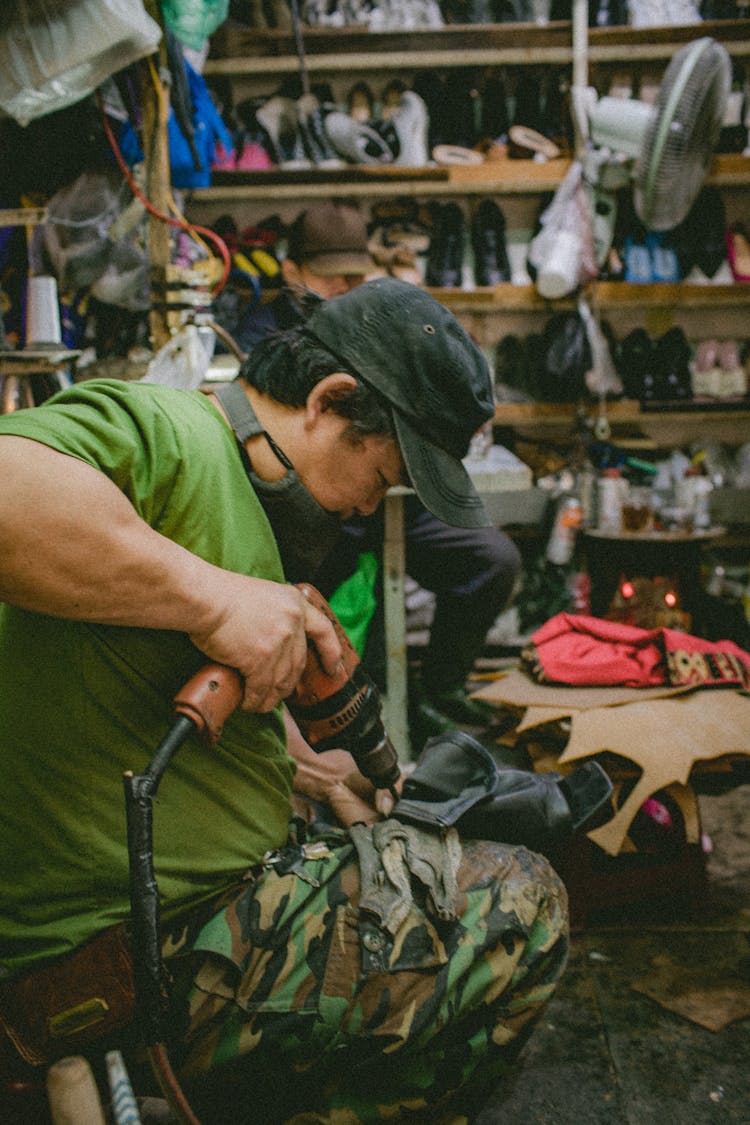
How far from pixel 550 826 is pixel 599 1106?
57cm

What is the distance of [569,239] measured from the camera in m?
4.69

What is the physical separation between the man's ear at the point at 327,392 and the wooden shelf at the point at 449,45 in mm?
4411

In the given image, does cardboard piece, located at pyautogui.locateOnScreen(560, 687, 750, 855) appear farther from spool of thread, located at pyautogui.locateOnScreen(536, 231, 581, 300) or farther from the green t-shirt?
spool of thread, located at pyautogui.locateOnScreen(536, 231, 581, 300)

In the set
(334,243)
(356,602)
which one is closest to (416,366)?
(356,602)

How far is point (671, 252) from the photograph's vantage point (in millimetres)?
4938

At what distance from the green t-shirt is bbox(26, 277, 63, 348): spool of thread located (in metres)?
1.82

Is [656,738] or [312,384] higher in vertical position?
[312,384]

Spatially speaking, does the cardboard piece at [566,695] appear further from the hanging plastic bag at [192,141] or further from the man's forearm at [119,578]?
the hanging plastic bag at [192,141]

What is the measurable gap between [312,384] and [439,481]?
0.26 meters

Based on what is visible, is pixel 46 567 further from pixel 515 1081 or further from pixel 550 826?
pixel 515 1081

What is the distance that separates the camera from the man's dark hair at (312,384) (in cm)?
132

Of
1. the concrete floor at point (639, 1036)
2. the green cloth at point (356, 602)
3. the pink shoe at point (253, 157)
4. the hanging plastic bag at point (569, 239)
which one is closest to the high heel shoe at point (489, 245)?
the hanging plastic bag at point (569, 239)

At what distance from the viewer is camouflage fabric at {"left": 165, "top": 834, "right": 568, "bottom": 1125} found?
1.19 metres

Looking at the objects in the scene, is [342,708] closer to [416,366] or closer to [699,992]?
[416,366]
